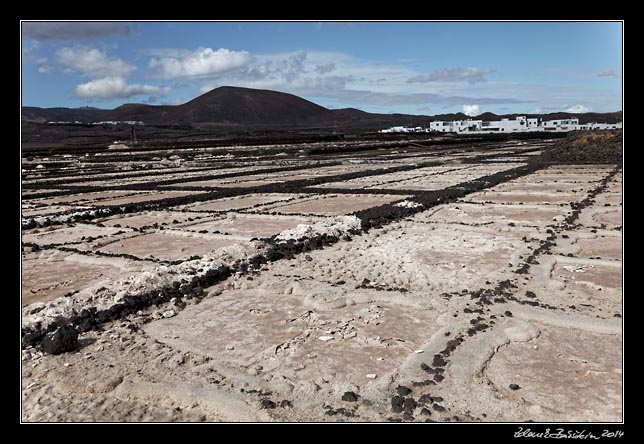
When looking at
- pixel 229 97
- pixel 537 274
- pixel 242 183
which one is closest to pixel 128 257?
pixel 537 274

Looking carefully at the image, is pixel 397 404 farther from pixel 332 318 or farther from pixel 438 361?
pixel 332 318

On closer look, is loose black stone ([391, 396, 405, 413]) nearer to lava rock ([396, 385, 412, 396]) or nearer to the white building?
lava rock ([396, 385, 412, 396])

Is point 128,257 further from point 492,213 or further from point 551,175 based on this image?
point 551,175

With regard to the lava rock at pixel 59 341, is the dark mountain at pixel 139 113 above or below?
above

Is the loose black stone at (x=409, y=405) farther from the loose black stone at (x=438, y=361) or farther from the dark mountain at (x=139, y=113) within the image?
the dark mountain at (x=139, y=113)

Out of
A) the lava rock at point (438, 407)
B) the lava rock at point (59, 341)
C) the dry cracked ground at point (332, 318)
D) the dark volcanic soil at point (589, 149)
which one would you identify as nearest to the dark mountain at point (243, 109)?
the dark volcanic soil at point (589, 149)

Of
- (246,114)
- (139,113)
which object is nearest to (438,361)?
(246,114)

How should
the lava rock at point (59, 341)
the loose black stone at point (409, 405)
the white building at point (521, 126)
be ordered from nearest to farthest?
1. the loose black stone at point (409, 405)
2. the lava rock at point (59, 341)
3. the white building at point (521, 126)
